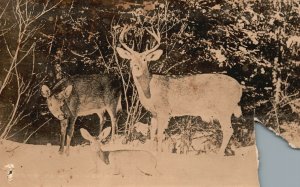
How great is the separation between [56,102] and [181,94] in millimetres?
636

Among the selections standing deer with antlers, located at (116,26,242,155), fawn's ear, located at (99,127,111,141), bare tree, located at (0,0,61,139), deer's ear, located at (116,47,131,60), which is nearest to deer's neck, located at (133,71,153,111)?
standing deer with antlers, located at (116,26,242,155)

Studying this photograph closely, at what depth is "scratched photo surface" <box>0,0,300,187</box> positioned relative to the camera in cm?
228

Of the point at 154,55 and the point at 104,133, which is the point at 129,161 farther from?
the point at 154,55

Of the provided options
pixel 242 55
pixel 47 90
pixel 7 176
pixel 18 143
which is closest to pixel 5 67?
pixel 47 90

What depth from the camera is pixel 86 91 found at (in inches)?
93.0

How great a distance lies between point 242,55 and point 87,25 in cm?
81

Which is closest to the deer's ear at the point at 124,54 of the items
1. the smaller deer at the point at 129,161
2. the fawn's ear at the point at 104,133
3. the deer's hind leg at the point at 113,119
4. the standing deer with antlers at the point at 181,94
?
the standing deer with antlers at the point at 181,94

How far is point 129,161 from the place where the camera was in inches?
89.5

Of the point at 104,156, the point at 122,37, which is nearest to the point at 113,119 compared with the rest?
the point at 104,156

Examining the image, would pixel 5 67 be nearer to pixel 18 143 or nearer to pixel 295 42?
pixel 18 143

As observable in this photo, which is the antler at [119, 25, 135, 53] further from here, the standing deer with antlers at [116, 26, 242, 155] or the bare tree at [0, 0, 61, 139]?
the bare tree at [0, 0, 61, 139]

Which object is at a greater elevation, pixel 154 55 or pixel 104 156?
pixel 154 55

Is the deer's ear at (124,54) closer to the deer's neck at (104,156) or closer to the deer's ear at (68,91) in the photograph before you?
the deer's ear at (68,91)

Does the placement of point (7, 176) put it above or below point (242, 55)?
below
